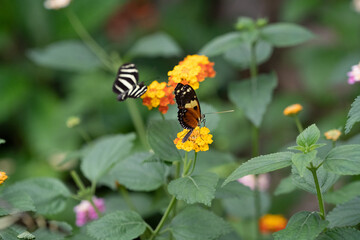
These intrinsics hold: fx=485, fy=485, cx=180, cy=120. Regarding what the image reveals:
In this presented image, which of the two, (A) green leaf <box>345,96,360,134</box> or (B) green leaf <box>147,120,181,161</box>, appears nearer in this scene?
(A) green leaf <box>345,96,360,134</box>

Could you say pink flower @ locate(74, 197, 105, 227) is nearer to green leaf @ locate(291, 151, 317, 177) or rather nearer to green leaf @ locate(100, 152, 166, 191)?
green leaf @ locate(100, 152, 166, 191)

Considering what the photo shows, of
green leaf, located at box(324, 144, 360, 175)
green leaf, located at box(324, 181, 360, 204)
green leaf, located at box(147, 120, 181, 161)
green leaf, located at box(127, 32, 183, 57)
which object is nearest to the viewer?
green leaf, located at box(324, 144, 360, 175)

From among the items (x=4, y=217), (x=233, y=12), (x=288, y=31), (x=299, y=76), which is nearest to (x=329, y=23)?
(x=299, y=76)

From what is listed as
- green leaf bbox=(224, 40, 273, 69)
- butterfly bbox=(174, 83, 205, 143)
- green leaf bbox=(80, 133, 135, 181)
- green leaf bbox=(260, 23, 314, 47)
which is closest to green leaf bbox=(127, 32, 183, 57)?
green leaf bbox=(224, 40, 273, 69)

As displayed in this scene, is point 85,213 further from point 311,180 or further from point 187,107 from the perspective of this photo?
point 311,180

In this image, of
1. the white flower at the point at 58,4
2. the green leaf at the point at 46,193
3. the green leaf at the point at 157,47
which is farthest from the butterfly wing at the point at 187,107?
the white flower at the point at 58,4

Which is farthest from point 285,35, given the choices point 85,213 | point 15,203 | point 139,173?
point 15,203
